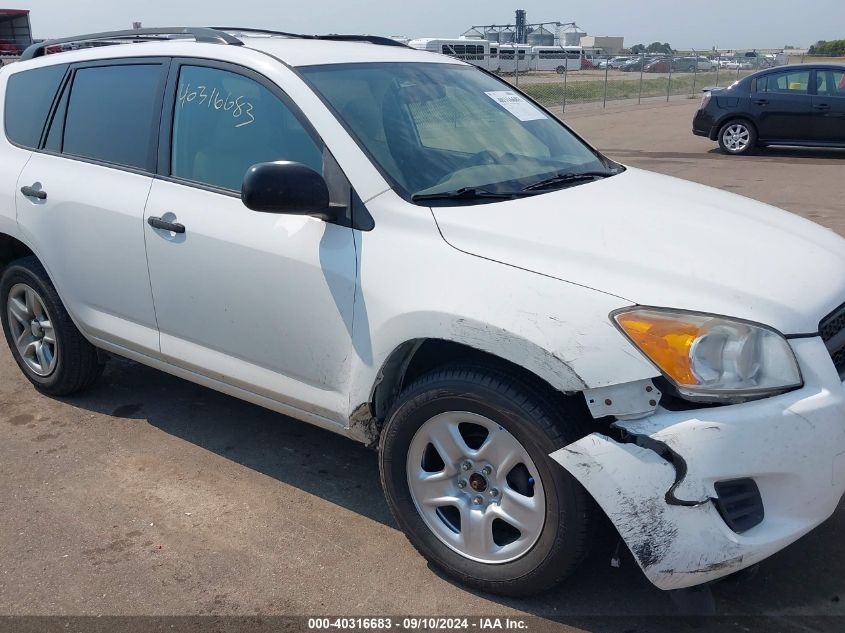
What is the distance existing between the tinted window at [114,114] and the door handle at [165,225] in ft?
1.06

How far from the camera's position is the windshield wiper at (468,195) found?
9.92ft

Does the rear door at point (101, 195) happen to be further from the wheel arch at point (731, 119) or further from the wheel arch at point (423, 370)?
the wheel arch at point (731, 119)

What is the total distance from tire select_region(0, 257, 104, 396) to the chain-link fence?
43.2 feet

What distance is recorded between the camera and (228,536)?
10.7 feet

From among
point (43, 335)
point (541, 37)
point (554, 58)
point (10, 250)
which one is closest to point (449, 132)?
point (43, 335)

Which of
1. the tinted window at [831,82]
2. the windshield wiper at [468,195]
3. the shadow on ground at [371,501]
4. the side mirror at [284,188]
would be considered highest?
the side mirror at [284,188]

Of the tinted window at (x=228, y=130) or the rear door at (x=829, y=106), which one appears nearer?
the tinted window at (x=228, y=130)

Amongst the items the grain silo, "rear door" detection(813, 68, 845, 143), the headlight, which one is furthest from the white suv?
the grain silo

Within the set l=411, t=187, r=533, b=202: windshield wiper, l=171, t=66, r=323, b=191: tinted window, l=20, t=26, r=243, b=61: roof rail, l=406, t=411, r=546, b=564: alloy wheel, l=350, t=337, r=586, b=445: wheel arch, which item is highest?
l=20, t=26, r=243, b=61: roof rail

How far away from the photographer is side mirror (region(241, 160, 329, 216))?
9.45 feet

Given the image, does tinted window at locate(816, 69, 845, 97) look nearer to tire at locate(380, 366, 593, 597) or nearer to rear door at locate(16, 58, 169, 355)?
rear door at locate(16, 58, 169, 355)

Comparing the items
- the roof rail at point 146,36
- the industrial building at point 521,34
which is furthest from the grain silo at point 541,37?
the roof rail at point 146,36

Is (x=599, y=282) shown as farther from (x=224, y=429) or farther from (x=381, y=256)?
(x=224, y=429)

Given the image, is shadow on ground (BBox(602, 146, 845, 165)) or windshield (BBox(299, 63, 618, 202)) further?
shadow on ground (BBox(602, 146, 845, 165))
